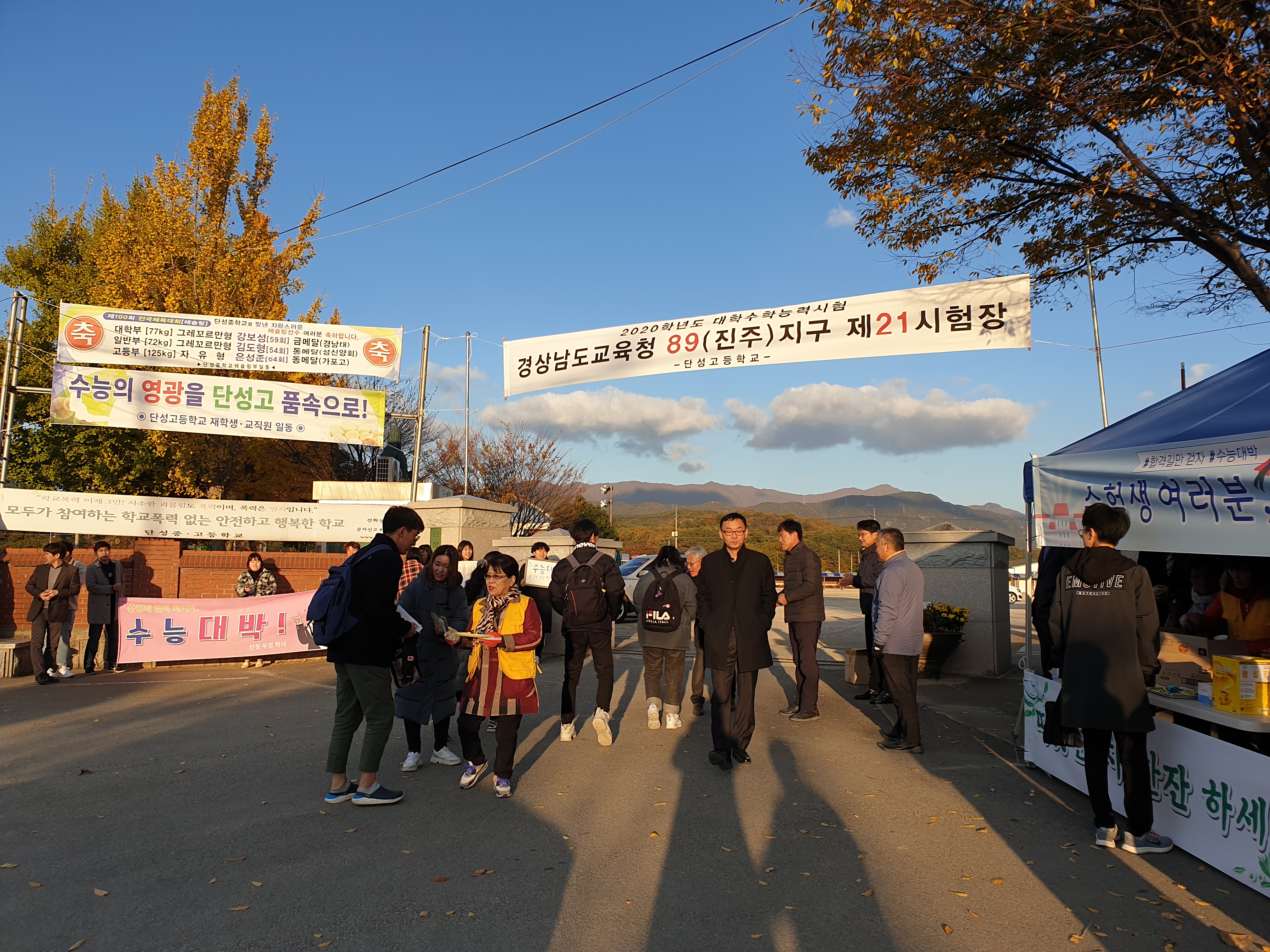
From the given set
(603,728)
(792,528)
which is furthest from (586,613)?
(792,528)

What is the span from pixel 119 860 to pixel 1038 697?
6204 mm

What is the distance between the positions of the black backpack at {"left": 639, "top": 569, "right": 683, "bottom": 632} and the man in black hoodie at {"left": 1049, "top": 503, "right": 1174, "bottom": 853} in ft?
11.0

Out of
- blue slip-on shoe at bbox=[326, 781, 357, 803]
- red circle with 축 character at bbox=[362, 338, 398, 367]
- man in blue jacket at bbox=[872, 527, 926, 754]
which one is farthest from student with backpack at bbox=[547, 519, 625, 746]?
red circle with 축 character at bbox=[362, 338, 398, 367]

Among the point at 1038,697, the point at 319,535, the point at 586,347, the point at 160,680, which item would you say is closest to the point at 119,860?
the point at 1038,697

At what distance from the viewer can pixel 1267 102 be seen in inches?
257

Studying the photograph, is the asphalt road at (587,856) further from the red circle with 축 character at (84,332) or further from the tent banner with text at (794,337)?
the red circle with 축 character at (84,332)

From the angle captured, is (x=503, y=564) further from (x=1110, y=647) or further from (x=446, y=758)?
(x=1110, y=647)

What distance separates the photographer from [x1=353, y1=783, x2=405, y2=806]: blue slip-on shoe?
5238mm

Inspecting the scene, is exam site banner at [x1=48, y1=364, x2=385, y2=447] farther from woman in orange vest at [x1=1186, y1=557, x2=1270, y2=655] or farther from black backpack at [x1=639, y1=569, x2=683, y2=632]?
woman in orange vest at [x1=1186, y1=557, x2=1270, y2=655]

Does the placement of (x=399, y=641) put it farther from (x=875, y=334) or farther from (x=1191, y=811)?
(x=875, y=334)

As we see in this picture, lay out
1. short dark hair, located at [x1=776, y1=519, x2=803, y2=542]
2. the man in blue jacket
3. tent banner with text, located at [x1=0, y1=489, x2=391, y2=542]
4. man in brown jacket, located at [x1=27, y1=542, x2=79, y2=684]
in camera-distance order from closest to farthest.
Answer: the man in blue jacket → short dark hair, located at [x1=776, y1=519, x2=803, y2=542] → man in brown jacket, located at [x1=27, y1=542, x2=79, y2=684] → tent banner with text, located at [x1=0, y1=489, x2=391, y2=542]

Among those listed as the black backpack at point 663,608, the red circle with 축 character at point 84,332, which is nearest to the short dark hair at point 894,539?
the black backpack at point 663,608

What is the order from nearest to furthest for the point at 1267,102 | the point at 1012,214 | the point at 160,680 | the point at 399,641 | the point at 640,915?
1. the point at 640,915
2. the point at 399,641
3. the point at 1267,102
4. the point at 1012,214
5. the point at 160,680

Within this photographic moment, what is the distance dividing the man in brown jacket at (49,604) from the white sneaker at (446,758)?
6.71 m
